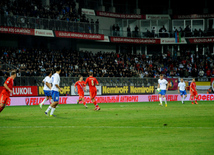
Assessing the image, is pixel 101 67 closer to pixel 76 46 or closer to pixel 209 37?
pixel 76 46

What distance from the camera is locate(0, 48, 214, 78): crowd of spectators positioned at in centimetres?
3688

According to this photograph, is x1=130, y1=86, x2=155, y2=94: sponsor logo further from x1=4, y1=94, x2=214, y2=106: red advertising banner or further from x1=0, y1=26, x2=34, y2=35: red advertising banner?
x1=0, y1=26, x2=34, y2=35: red advertising banner

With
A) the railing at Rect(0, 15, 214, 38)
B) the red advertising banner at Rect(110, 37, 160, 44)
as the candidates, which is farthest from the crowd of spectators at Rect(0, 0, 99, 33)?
the red advertising banner at Rect(110, 37, 160, 44)

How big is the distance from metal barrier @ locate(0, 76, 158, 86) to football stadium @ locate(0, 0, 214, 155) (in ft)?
0.35

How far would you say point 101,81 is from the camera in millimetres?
37469

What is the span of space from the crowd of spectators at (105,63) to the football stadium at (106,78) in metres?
0.16

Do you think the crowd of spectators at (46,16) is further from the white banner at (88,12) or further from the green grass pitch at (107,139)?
the green grass pitch at (107,139)

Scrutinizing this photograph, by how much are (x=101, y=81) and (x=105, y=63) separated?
26.2 ft

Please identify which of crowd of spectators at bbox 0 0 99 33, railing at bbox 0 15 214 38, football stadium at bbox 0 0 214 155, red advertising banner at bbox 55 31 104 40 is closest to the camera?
football stadium at bbox 0 0 214 155

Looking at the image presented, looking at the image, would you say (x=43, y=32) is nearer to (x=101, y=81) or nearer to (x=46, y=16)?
(x=46, y=16)

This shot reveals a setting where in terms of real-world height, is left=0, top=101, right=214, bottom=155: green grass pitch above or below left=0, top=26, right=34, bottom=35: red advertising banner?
below

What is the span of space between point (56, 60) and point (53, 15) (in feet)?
24.4

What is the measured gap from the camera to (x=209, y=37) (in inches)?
2271

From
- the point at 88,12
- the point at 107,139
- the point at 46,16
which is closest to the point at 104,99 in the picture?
the point at 46,16
